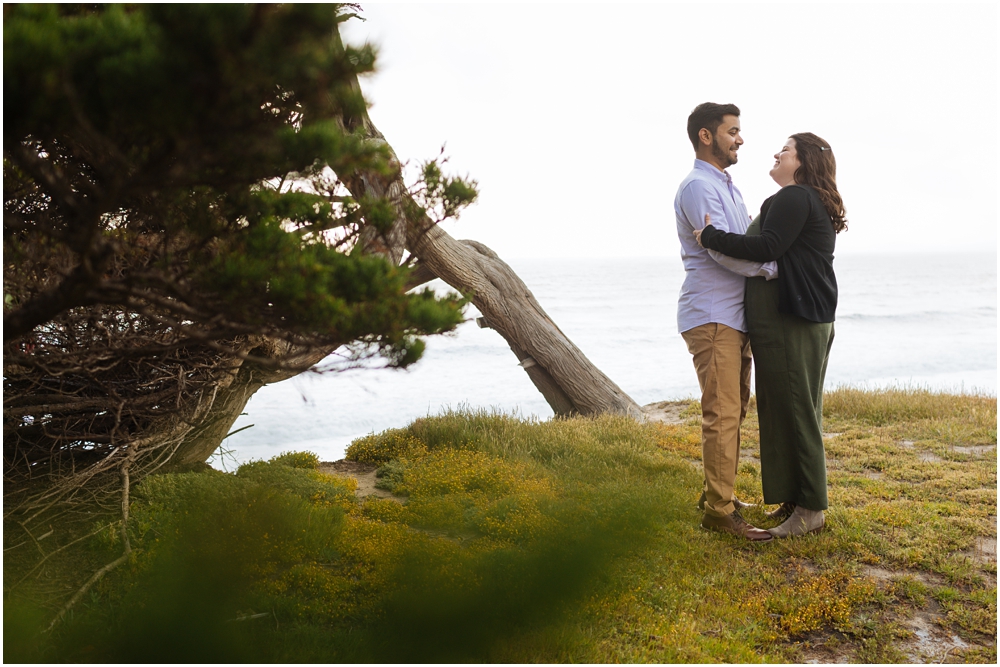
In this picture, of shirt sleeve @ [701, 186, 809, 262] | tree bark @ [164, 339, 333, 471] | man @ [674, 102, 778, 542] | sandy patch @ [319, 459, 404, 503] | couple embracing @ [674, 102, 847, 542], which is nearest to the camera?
shirt sleeve @ [701, 186, 809, 262]

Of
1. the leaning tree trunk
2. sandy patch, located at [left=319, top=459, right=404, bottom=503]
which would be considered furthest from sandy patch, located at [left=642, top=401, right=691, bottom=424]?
sandy patch, located at [left=319, top=459, right=404, bottom=503]

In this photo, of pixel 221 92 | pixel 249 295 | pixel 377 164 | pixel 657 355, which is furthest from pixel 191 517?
pixel 657 355

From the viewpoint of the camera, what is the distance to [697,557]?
364cm

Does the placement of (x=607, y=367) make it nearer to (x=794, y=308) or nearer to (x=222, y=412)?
(x=222, y=412)

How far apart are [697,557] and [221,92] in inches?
132

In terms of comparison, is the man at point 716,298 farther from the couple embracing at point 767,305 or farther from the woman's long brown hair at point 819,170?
the woman's long brown hair at point 819,170

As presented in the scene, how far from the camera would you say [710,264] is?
3.73 metres

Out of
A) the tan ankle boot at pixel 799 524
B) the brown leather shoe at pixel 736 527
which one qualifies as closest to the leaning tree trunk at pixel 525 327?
the brown leather shoe at pixel 736 527

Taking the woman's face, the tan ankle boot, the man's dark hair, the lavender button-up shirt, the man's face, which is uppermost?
the man's dark hair

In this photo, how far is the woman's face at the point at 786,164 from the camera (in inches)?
143

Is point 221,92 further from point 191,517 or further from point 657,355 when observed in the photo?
point 657,355

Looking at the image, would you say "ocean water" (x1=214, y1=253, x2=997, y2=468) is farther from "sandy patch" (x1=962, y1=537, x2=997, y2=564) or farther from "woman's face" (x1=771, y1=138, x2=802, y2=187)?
"sandy patch" (x1=962, y1=537, x2=997, y2=564)

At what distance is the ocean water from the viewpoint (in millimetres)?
14523

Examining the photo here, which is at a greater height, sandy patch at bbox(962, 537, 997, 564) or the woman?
the woman
